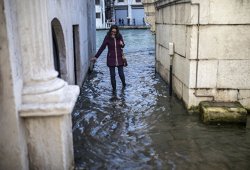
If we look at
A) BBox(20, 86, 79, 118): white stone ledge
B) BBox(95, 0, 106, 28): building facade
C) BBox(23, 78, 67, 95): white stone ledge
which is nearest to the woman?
BBox(23, 78, 67, 95): white stone ledge

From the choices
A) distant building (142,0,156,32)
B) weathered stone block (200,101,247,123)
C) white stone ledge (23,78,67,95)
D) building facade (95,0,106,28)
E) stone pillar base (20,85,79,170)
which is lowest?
weathered stone block (200,101,247,123)

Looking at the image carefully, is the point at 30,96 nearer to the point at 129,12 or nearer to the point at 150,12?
the point at 150,12

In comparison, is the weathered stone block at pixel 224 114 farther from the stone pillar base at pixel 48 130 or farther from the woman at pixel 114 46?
the woman at pixel 114 46

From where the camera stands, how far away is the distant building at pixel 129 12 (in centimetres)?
5828

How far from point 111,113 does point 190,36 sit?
2.19m

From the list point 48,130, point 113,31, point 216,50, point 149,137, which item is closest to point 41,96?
point 48,130

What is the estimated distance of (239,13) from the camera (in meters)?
5.75

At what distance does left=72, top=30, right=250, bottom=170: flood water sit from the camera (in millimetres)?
4289

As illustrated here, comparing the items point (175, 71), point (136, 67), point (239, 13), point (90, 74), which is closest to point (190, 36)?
point (239, 13)

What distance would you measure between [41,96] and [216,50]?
3.79 m

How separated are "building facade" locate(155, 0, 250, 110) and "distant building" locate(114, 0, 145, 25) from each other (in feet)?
172

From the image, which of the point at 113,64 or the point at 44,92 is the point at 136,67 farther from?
the point at 44,92

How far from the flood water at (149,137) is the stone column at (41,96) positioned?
808 millimetres

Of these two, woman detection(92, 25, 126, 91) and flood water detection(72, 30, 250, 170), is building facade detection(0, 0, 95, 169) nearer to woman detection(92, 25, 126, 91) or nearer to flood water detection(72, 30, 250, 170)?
flood water detection(72, 30, 250, 170)
